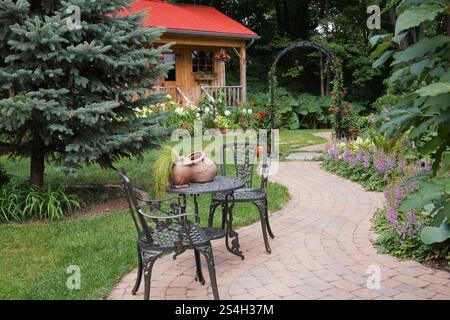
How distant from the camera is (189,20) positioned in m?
16.6

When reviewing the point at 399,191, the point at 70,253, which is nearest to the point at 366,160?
the point at 399,191

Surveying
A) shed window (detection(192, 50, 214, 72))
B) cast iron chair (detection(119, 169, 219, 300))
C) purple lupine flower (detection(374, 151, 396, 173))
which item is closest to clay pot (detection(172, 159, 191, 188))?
cast iron chair (detection(119, 169, 219, 300))

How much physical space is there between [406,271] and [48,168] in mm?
7121

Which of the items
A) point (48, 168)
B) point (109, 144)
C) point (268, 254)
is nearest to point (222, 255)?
point (268, 254)

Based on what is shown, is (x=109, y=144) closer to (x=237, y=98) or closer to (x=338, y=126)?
(x=338, y=126)

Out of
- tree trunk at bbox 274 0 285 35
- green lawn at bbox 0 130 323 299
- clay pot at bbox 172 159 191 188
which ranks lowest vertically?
green lawn at bbox 0 130 323 299

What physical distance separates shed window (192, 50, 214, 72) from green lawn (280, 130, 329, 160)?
13.1 feet

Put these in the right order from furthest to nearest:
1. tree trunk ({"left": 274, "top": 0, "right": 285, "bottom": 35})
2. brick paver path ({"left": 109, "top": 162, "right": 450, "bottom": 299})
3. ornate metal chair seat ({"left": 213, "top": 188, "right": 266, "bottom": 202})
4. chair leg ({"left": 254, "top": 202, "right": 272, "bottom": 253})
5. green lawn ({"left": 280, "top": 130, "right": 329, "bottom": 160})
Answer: tree trunk ({"left": 274, "top": 0, "right": 285, "bottom": 35}) < green lawn ({"left": 280, "top": 130, "right": 329, "bottom": 160}) < ornate metal chair seat ({"left": 213, "top": 188, "right": 266, "bottom": 202}) < chair leg ({"left": 254, "top": 202, "right": 272, "bottom": 253}) < brick paver path ({"left": 109, "top": 162, "right": 450, "bottom": 299})

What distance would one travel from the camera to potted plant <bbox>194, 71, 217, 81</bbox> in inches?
668

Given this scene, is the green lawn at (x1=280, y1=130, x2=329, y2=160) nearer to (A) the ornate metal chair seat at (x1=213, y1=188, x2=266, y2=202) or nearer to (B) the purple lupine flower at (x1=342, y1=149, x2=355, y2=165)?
(B) the purple lupine flower at (x1=342, y1=149, x2=355, y2=165)

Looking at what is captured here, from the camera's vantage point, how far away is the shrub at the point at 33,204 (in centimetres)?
562

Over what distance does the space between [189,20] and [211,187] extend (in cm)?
1374

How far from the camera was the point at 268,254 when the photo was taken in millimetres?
4398

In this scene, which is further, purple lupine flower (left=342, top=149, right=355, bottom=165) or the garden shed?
the garden shed
